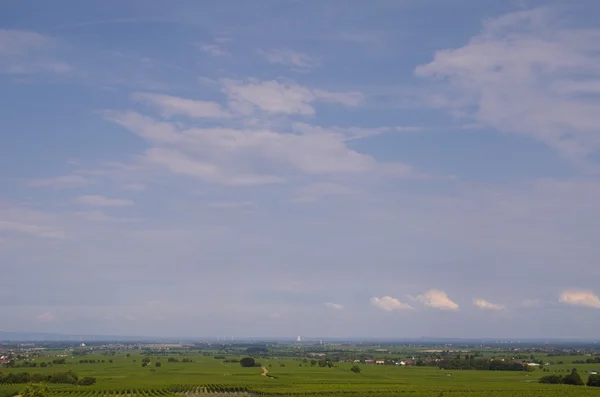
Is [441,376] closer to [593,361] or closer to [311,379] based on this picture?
[311,379]

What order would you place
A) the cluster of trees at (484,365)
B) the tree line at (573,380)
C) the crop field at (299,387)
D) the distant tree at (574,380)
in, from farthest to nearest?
the cluster of trees at (484,365), the distant tree at (574,380), the tree line at (573,380), the crop field at (299,387)

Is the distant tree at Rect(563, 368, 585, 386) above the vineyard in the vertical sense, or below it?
above

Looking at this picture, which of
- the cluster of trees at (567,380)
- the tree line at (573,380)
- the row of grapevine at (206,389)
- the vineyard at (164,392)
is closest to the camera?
the vineyard at (164,392)

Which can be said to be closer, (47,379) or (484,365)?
(47,379)

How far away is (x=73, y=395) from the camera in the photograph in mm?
78688

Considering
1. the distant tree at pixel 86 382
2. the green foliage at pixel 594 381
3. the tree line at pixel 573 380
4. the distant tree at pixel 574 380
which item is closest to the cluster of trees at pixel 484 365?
the tree line at pixel 573 380

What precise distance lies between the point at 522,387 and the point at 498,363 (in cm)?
5334

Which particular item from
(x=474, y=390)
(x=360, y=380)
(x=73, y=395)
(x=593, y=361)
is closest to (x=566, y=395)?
(x=474, y=390)

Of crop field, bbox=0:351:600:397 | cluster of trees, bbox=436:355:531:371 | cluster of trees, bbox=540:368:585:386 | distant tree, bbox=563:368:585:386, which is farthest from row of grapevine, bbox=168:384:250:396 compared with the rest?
cluster of trees, bbox=436:355:531:371

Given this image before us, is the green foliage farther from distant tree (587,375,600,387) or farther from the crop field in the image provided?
the crop field

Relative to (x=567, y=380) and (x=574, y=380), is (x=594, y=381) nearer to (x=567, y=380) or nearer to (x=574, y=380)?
(x=574, y=380)

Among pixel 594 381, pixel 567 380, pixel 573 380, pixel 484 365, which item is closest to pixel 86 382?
pixel 567 380

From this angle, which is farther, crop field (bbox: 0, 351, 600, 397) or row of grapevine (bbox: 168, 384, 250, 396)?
row of grapevine (bbox: 168, 384, 250, 396)

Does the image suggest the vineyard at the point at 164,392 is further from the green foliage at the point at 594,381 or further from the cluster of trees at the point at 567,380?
the green foliage at the point at 594,381
